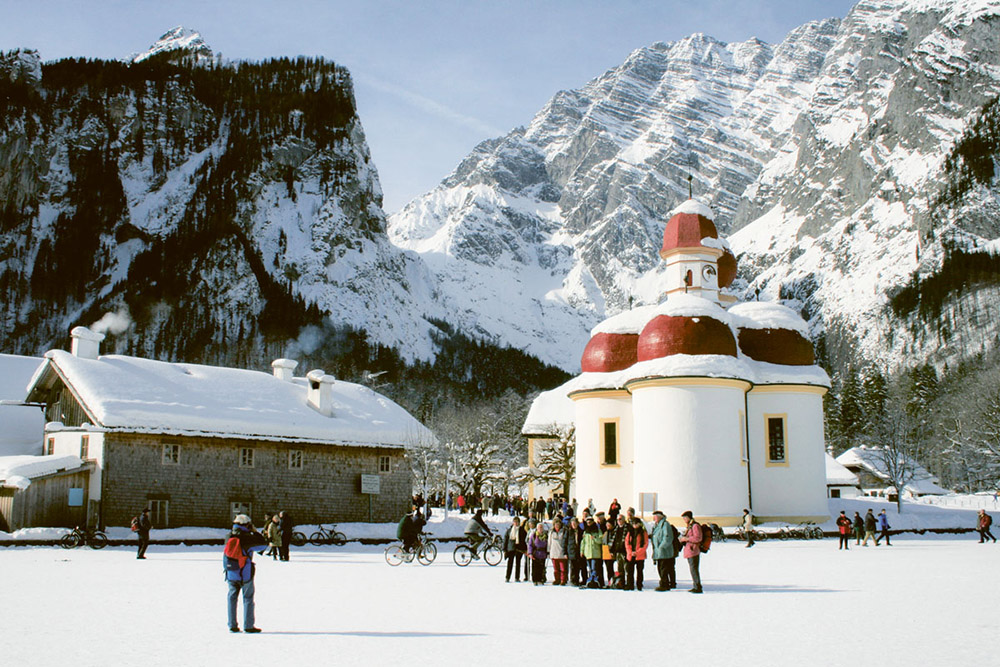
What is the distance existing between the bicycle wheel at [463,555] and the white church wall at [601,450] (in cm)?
1710

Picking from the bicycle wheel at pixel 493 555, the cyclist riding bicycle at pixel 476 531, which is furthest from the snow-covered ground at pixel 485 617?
the bicycle wheel at pixel 493 555

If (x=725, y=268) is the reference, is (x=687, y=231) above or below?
above

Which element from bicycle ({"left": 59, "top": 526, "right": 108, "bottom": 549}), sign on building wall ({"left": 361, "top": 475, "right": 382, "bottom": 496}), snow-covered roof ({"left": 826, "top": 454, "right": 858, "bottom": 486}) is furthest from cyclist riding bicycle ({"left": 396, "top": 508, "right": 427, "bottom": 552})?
snow-covered roof ({"left": 826, "top": 454, "right": 858, "bottom": 486})

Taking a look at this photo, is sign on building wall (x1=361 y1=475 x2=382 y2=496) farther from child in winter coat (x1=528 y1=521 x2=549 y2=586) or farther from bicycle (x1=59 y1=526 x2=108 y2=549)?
child in winter coat (x1=528 y1=521 x2=549 y2=586)

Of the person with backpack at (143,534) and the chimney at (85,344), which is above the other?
the chimney at (85,344)

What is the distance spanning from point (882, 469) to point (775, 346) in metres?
62.0

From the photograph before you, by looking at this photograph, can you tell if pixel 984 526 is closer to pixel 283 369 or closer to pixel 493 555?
pixel 493 555

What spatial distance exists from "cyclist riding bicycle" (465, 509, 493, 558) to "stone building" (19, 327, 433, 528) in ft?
49.1

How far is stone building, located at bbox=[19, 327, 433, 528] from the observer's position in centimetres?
3641

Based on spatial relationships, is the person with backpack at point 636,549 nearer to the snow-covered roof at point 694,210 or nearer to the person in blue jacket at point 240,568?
the person in blue jacket at point 240,568

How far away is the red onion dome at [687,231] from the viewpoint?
49.2 m

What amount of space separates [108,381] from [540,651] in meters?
30.0

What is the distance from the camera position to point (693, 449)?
128 feet

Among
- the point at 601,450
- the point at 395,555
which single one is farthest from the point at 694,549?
the point at 601,450
